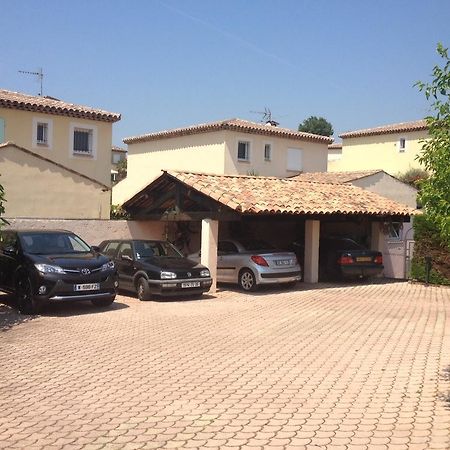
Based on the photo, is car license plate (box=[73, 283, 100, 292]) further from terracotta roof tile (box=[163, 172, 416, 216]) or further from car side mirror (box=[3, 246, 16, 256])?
terracotta roof tile (box=[163, 172, 416, 216])

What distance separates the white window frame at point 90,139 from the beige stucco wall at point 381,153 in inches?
887

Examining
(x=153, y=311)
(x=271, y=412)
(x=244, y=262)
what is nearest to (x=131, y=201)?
(x=244, y=262)

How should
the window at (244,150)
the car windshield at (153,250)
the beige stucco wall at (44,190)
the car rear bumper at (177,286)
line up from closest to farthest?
the car rear bumper at (177,286) → the car windshield at (153,250) → the beige stucco wall at (44,190) → the window at (244,150)

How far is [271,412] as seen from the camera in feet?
17.5

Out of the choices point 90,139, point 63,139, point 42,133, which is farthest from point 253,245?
point 42,133

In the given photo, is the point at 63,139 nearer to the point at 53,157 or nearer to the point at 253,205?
the point at 53,157

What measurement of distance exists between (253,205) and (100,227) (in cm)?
494

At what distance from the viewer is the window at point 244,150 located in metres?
31.2

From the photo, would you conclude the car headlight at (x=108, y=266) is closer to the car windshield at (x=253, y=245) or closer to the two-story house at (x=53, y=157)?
the car windshield at (x=253, y=245)

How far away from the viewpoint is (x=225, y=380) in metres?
6.46

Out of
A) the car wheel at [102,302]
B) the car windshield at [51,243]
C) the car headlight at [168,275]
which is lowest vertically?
the car wheel at [102,302]

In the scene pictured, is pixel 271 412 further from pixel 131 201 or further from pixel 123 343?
pixel 131 201

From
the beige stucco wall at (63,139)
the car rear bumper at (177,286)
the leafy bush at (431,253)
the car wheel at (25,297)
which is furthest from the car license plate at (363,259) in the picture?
the beige stucco wall at (63,139)

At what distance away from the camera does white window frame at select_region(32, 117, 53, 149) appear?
952 inches
